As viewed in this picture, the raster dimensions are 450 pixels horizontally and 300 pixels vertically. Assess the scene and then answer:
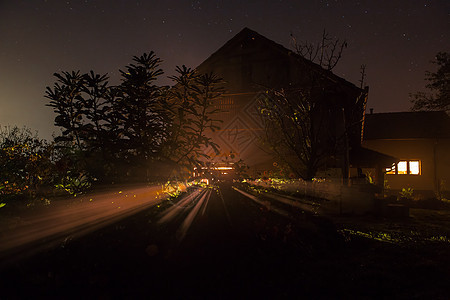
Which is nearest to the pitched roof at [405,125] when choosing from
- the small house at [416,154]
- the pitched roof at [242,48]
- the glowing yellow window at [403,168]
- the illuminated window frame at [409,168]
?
the small house at [416,154]

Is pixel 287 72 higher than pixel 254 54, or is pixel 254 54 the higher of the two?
pixel 254 54

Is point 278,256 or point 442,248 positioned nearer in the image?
point 278,256

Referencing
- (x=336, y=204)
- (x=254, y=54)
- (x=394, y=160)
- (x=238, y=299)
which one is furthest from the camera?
(x=254, y=54)

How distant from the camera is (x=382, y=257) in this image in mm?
4395

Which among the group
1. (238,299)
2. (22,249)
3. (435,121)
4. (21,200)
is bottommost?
(238,299)

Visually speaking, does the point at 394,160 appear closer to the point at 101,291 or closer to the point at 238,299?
the point at 238,299

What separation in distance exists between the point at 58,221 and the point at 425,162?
26096 millimetres

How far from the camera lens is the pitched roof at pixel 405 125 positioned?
23.4 meters

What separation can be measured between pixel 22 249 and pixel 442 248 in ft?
22.6

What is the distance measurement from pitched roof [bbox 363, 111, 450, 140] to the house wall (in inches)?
31.2

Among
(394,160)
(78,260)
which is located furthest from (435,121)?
(78,260)

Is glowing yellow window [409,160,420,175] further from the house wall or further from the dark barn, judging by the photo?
the dark barn

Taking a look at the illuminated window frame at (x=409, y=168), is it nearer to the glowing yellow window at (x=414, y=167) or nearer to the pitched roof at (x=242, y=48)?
the glowing yellow window at (x=414, y=167)

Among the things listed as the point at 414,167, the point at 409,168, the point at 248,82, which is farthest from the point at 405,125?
the point at 248,82
